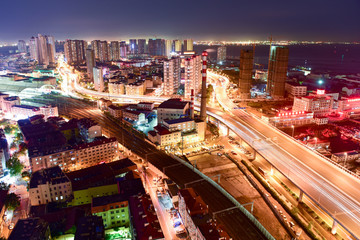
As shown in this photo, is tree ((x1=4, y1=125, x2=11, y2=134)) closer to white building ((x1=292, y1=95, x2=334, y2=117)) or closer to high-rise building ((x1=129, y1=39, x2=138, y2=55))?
white building ((x1=292, y1=95, x2=334, y2=117))

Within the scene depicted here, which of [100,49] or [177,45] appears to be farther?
[177,45]

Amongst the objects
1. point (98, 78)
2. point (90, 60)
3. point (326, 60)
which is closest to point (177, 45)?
point (90, 60)

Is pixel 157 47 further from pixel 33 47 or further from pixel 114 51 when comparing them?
pixel 33 47

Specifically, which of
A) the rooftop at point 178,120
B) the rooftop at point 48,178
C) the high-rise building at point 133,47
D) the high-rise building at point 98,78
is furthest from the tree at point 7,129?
the high-rise building at point 133,47

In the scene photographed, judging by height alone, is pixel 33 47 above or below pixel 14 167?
above

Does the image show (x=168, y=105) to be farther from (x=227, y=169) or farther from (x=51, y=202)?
(x=51, y=202)

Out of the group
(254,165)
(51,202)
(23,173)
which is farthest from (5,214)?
(254,165)

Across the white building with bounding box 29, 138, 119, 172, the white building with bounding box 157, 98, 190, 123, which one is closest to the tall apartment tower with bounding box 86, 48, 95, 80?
the white building with bounding box 157, 98, 190, 123
